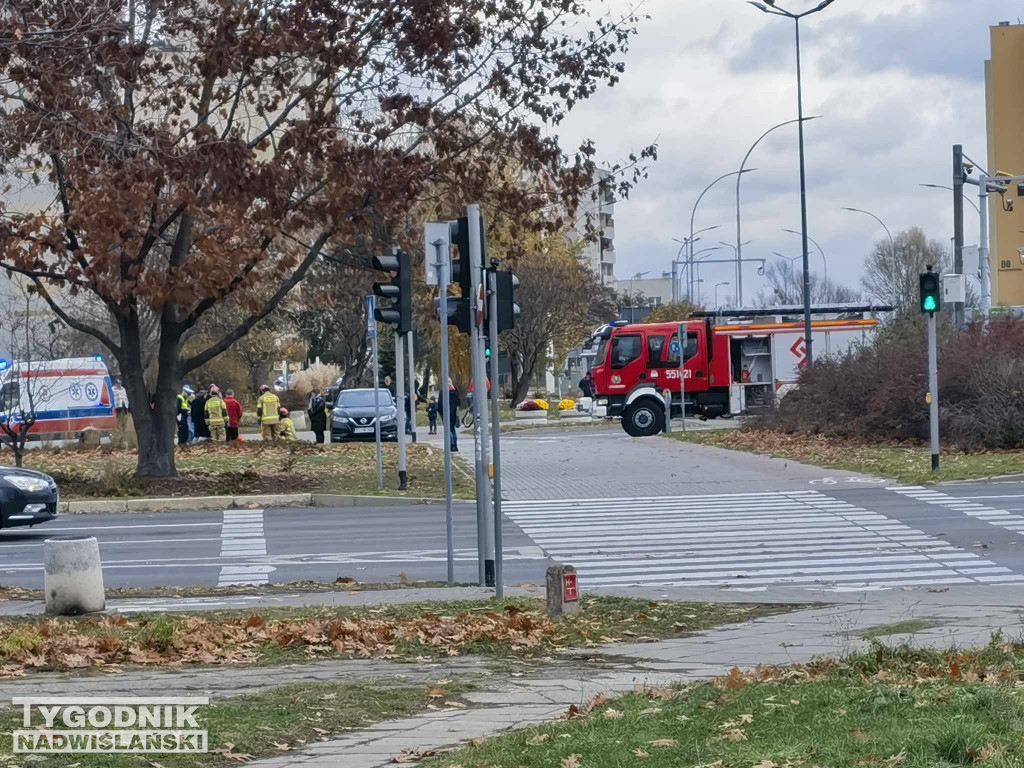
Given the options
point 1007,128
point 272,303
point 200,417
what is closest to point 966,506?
point 272,303

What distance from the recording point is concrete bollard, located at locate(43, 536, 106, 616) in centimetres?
1277

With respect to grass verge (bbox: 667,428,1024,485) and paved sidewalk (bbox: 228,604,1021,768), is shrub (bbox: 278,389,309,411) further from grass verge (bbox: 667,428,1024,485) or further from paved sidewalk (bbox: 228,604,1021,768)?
paved sidewalk (bbox: 228,604,1021,768)

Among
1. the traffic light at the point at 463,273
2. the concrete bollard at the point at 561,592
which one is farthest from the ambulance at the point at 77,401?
the concrete bollard at the point at 561,592

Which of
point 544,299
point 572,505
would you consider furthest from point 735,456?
point 544,299

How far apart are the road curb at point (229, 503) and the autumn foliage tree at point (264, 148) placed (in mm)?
2617

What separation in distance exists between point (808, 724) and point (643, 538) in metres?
12.7

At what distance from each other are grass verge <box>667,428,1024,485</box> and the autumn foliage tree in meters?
7.43

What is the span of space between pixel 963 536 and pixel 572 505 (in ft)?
24.3

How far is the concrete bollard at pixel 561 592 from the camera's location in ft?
37.2

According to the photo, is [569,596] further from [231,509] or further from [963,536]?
[231,509]

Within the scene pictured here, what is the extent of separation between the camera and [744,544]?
701 inches

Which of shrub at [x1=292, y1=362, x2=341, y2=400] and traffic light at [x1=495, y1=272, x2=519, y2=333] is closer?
traffic light at [x1=495, y1=272, x2=519, y2=333]

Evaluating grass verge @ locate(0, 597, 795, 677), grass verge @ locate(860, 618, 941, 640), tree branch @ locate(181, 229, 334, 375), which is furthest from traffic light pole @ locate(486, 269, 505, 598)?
tree branch @ locate(181, 229, 334, 375)

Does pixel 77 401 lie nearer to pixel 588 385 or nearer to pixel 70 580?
pixel 588 385
